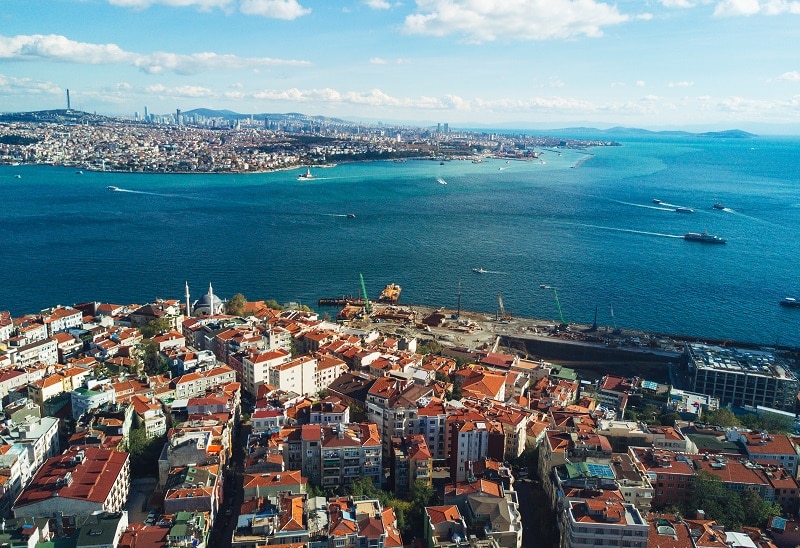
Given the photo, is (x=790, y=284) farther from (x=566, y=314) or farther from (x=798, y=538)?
(x=798, y=538)

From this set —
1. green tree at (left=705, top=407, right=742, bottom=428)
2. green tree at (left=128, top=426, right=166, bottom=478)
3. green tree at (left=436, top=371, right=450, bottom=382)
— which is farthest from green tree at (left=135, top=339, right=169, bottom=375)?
green tree at (left=705, top=407, right=742, bottom=428)

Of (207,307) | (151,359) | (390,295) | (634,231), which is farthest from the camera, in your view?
(634,231)

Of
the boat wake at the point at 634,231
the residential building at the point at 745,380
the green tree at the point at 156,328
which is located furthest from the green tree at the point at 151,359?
the boat wake at the point at 634,231

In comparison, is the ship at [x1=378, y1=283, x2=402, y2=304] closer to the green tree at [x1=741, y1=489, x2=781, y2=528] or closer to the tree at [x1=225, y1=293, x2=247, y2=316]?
the tree at [x1=225, y1=293, x2=247, y2=316]

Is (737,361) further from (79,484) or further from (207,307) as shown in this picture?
(79,484)

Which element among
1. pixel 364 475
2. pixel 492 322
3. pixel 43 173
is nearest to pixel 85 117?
pixel 43 173

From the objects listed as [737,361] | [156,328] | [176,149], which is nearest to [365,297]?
[156,328]
